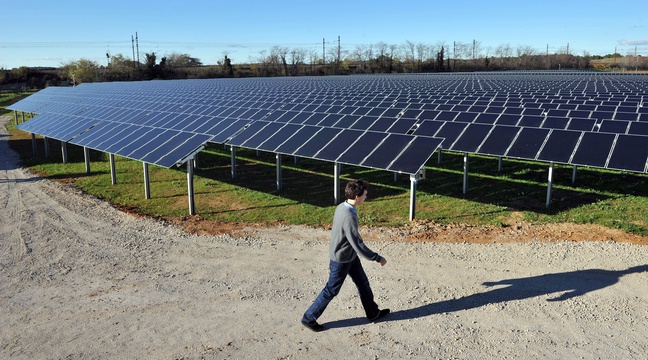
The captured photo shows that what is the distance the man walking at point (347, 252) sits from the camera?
7.06 meters

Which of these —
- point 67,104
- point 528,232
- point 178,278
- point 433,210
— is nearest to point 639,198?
point 528,232

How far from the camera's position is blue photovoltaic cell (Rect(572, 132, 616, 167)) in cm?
1361

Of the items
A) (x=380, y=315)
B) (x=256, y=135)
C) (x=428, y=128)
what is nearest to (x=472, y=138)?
(x=428, y=128)

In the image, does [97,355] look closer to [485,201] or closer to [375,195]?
[375,195]

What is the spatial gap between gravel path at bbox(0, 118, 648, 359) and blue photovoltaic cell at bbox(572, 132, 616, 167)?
3105 millimetres

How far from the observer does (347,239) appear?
711cm

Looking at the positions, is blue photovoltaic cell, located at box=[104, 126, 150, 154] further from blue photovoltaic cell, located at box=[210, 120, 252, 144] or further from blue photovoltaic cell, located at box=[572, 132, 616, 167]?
blue photovoltaic cell, located at box=[572, 132, 616, 167]

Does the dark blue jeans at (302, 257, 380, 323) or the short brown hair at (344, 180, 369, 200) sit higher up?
the short brown hair at (344, 180, 369, 200)

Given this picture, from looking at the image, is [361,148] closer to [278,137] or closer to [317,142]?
[317,142]

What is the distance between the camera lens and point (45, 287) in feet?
32.2

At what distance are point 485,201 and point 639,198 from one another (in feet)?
17.4

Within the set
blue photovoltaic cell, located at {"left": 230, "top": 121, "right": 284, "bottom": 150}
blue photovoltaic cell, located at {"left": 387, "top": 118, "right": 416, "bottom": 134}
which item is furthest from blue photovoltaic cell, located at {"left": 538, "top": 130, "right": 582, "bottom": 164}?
blue photovoltaic cell, located at {"left": 230, "top": 121, "right": 284, "bottom": 150}

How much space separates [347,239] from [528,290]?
4.17 metres

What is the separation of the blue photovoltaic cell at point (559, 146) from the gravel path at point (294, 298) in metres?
3.44
